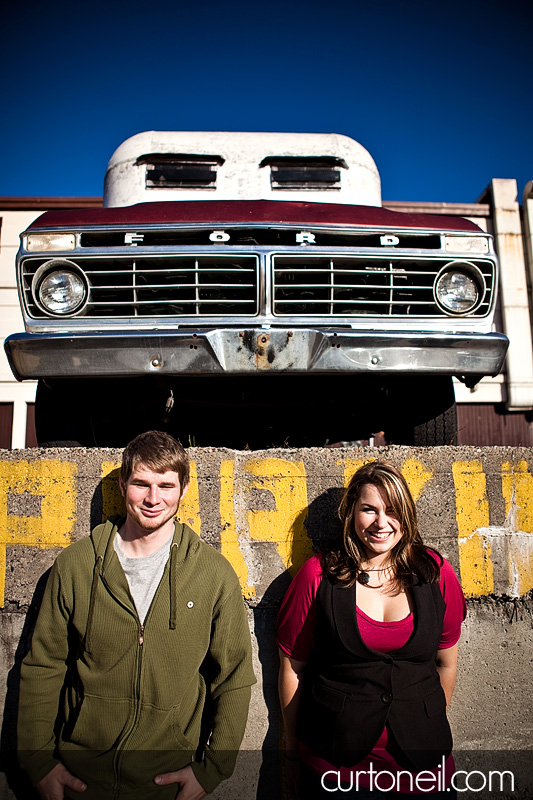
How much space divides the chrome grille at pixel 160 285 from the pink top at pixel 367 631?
132 centimetres

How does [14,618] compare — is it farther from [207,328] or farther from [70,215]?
[70,215]

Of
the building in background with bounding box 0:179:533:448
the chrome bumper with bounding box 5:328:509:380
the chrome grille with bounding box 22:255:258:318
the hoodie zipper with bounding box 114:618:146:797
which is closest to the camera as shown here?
the hoodie zipper with bounding box 114:618:146:797

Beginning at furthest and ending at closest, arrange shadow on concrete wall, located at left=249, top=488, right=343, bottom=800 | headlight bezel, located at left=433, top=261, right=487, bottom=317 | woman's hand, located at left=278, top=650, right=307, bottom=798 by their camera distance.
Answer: headlight bezel, located at left=433, top=261, right=487, bottom=317 → shadow on concrete wall, located at left=249, top=488, right=343, bottom=800 → woman's hand, located at left=278, top=650, right=307, bottom=798

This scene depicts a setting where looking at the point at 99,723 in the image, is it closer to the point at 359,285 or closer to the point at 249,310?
the point at 249,310

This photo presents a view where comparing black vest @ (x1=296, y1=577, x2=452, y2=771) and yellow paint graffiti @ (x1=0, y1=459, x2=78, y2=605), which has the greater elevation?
yellow paint graffiti @ (x1=0, y1=459, x2=78, y2=605)

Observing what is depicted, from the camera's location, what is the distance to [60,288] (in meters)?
2.49

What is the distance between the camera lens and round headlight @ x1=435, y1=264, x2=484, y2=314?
101 inches

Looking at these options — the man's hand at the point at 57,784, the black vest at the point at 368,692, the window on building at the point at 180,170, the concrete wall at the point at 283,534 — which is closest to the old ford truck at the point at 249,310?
the concrete wall at the point at 283,534

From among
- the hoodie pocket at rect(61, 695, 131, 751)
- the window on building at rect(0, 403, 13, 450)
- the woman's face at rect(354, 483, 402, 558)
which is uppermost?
the window on building at rect(0, 403, 13, 450)

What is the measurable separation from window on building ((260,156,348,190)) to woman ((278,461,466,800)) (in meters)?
2.47

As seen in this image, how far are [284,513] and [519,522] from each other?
105 cm

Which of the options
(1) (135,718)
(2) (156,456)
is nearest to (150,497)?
(2) (156,456)

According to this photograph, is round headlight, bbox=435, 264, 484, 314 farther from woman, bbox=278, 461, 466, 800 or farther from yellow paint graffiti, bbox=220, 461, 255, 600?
yellow paint graffiti, bbox=220, 461, 255, 600

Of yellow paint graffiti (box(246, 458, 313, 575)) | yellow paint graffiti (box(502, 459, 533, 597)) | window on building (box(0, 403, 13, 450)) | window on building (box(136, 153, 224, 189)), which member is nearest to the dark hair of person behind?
yellow paint graffiti (box(246, 458, 313, 575))
